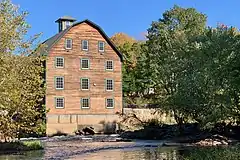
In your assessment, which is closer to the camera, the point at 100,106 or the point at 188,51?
the point at 188,51

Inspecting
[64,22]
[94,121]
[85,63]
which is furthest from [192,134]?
[64,22]

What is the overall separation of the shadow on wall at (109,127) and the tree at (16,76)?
2973 centimetres

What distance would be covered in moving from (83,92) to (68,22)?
40.2 ft

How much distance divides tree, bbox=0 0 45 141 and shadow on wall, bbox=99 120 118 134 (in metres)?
29.7

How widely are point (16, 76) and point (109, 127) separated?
1308 inches

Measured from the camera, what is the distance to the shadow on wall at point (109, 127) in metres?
56.4

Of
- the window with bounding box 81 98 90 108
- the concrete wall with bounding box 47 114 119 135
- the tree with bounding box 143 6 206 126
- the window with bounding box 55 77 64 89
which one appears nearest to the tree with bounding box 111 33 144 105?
the tree with bounding box 143 6 206 126

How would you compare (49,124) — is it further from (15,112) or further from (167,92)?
(15,112)

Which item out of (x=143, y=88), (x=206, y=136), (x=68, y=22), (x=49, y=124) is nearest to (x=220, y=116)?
(x=206, y=136)

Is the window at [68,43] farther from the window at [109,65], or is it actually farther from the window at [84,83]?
the window at [109,65]

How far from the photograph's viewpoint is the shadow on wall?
5641 centimetres

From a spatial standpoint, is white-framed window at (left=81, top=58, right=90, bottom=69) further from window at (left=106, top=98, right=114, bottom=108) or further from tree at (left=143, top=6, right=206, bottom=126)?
tree at (left=143, top=6, right=206, bottom=126)

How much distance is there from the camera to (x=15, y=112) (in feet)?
84.9

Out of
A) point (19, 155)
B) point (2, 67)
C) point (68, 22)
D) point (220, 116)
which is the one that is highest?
point (68, 22)
